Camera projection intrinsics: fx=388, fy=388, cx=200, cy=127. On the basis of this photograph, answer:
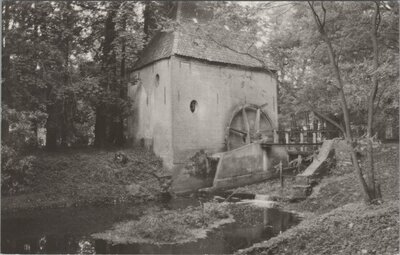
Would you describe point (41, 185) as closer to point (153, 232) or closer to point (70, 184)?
A: point (70, 184)

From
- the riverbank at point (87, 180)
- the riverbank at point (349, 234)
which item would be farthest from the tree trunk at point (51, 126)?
the riverbank at point (349, 234)

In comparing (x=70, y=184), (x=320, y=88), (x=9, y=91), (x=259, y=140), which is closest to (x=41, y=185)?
(x=70, y=184)

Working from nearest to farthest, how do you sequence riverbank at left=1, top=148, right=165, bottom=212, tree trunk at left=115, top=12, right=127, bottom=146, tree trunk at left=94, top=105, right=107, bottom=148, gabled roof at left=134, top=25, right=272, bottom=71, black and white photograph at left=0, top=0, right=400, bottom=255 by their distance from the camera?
black and white photograph at left=0, top=0, right=400, bottom=255
riverbank at left=1, top=148, right=165, bottom=212
gabled roof at left=134, top=25, right=272, bottom=71
tree trunk at left=115, top=12, right=127, bottom=146
tree trunk at left=94, top=105, right=107, bottom=148

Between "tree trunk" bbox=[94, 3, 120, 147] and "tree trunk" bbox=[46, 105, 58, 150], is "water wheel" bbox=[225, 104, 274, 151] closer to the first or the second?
"tree trunk" bbox=[94, 3, 120, 147]

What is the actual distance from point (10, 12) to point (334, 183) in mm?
10844

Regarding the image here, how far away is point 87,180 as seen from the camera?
13.6 meters

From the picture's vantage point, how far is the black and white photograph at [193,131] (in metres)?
7.69

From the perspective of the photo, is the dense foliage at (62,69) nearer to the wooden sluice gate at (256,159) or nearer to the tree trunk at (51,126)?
the tree trunk at (51,126)

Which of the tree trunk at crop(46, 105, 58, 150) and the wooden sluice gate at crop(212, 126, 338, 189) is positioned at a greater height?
the tree trunk at crop(46, 105, 58, 150)

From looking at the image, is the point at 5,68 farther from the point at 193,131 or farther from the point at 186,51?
the point at 193,131

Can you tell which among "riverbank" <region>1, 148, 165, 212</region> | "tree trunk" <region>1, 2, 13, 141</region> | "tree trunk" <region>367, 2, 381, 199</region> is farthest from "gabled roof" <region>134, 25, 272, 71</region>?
"tree trunk" <region>367, 2, 381, 199</region>

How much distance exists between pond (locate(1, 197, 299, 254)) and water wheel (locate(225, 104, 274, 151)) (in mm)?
6527

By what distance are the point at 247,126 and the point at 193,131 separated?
3.05 meters

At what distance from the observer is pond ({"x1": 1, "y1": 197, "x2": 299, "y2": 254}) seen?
8156 millimetres
